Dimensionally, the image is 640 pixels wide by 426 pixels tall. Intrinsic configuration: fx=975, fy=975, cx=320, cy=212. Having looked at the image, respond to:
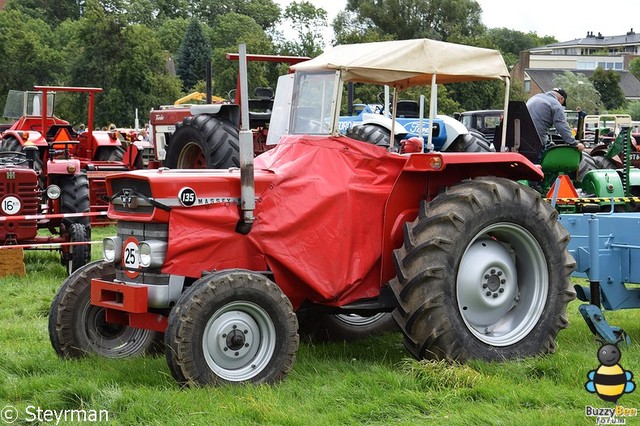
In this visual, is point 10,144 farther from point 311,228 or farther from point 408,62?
point 311,228

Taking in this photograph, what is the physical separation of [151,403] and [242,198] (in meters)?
1.48

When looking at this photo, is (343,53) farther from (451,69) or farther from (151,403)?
(151,403)

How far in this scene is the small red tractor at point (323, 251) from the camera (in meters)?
5.95

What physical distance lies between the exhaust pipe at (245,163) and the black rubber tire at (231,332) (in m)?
0.52

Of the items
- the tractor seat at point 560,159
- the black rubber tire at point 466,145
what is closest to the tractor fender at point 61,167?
the black rubber tire at point 466,145

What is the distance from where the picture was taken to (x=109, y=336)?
272 inches

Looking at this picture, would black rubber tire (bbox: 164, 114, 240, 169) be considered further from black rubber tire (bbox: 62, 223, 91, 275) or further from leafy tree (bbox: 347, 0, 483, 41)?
leafy tree (bbox: 347, 0, 483, 41)

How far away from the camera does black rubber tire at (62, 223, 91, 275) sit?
11.7m

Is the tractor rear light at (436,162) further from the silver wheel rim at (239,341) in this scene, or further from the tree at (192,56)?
the tree at (192,56)

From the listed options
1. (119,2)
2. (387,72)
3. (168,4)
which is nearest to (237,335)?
(387,72)

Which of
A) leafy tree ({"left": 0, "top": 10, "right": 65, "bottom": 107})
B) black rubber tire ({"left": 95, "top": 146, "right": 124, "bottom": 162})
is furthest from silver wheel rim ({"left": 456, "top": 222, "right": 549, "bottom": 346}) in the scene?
leafy tree ({"left": 0, "top": 10, "right": 65, "bottom": 107})

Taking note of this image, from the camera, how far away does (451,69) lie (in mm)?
7145

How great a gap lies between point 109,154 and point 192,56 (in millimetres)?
55928

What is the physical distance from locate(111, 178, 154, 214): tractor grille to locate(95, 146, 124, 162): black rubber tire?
13.6m
